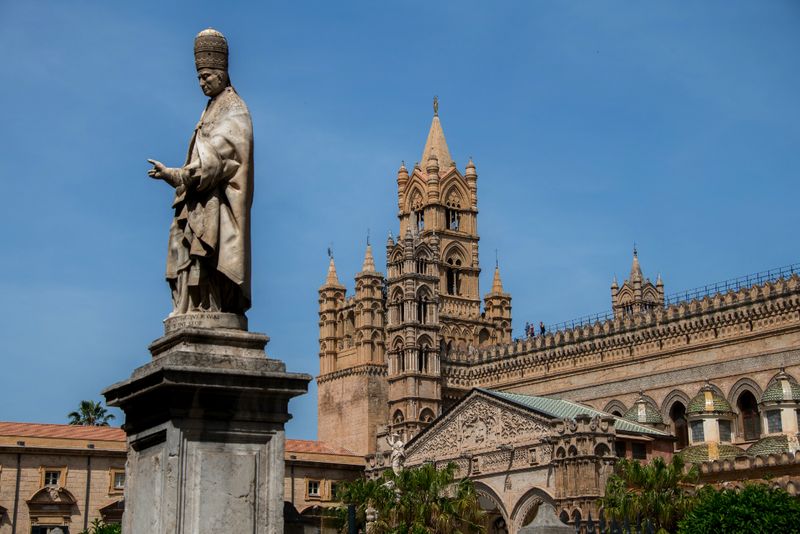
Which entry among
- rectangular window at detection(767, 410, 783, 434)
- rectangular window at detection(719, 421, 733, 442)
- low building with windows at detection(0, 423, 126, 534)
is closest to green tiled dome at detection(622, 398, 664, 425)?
rectangular window at detection(719, 421, 733, 442)

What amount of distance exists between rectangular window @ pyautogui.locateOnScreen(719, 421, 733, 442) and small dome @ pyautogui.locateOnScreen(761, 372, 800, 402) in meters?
2.30

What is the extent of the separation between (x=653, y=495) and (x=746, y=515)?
7.74m

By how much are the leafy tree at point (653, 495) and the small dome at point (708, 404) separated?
8.52 m

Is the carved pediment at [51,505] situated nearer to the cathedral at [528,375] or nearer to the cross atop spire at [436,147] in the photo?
the cathedral at [528,375]

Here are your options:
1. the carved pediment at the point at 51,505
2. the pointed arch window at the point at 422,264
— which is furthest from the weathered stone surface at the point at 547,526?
the pointed arch window at the point at 422,264

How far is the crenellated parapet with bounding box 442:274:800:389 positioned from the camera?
57.9 metres

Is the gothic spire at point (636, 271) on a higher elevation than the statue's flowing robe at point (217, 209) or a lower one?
higher

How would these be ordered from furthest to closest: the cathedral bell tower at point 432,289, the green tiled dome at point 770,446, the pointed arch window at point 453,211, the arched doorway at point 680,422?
1. the pointed arch window at point 453,211
2. the cathedral bell tower at point 432,289
3. the arched doorway at point 680,422
4. the green tiled dome at point 770,446

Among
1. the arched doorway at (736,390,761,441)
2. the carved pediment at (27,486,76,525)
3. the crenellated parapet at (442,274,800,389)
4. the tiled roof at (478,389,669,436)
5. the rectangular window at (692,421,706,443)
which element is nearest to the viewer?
the tiled roof at (478,389,669,436)

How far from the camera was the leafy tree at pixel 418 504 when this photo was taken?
45.7m

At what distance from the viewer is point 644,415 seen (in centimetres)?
6003

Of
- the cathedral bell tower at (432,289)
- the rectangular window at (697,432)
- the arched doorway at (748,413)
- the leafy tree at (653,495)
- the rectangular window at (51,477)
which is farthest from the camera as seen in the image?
the cathedral bell tower at (432,289)

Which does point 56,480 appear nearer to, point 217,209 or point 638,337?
point 638,337

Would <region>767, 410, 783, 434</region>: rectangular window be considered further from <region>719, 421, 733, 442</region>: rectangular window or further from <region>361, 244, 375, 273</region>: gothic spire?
<region>361, 244, 375, 273</region>: gothic spire
